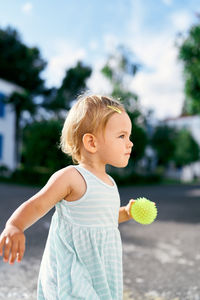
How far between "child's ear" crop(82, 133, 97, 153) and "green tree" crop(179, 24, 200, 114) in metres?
10.4

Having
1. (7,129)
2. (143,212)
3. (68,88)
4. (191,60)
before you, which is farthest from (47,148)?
(143,212)

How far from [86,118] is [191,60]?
11.0 metres

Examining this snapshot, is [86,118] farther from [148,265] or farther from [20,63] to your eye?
[20,63]

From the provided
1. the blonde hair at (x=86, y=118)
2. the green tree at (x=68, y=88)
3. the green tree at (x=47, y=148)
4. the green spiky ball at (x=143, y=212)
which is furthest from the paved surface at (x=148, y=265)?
the green tree at (x=68, y=88)

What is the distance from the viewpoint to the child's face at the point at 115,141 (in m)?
1.80

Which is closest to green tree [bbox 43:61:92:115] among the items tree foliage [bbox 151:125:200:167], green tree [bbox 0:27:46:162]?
green tree [bbox 0:27:46:162]

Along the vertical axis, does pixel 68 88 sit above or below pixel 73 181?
below

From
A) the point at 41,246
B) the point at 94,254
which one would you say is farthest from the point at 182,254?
the point at 94,254

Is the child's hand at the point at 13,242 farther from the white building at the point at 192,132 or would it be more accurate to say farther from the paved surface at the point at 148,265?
the white building at the point at 192,132

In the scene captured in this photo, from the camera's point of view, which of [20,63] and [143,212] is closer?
[143,212]

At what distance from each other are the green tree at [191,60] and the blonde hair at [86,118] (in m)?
10.3

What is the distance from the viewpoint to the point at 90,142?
71.3 inches

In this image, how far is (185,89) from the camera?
39.9 ft

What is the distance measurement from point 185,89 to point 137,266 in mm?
9168
